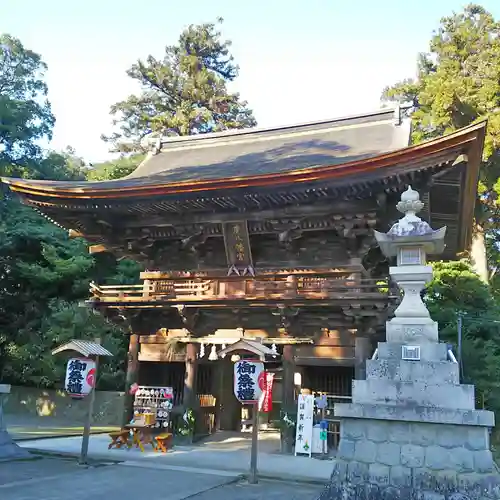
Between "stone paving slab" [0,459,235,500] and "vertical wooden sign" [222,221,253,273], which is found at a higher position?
"vertical wooden sign" [222,221,253,273]

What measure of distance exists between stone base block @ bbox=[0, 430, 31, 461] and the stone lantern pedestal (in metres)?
6.40

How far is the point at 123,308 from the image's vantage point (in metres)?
12.7

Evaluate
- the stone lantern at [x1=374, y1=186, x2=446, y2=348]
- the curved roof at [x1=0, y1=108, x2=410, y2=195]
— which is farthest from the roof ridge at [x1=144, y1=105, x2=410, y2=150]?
the stone lantern at [x1=374, y1=186, x2=446, y2=348]

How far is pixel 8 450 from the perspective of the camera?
31.3ft

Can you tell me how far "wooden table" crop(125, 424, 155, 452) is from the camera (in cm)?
1115

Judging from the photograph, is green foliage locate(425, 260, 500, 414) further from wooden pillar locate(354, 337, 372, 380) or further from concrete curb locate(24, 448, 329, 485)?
concrete curb locate(24, 448, 329, 485)

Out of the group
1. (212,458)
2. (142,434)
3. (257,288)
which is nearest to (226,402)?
(142,434)

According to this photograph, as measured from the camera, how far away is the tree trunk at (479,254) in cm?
2338

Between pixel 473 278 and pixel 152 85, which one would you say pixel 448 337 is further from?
pixel 152 85

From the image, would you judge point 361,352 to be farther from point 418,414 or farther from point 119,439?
point 119,439

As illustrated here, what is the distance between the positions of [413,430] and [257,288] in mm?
6089

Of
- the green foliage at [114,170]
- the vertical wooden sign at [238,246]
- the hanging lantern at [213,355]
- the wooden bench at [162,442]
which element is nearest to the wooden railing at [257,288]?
the vertical wooden sign at [238,246]

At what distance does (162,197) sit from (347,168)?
13.8 ft

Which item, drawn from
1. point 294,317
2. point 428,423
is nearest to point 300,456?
point 294,317
